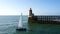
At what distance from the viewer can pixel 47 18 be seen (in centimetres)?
6178

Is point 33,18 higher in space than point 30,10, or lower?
lower

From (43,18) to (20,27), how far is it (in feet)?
96.6

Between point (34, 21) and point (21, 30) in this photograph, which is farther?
point (34, 21)

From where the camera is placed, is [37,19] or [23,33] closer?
[23,33]

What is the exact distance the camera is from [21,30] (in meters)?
33.2

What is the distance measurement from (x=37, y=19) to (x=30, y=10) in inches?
242

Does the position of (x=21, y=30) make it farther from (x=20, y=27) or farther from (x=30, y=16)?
(x=30, y=16)

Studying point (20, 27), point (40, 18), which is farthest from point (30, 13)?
point (20, 27)

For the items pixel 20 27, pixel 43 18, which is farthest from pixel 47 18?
pixel 20 27

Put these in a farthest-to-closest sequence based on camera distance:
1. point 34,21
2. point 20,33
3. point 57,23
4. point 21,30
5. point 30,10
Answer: point 30,10 < point 34,21 < point 57,23 < point 21,30 < point 20,33

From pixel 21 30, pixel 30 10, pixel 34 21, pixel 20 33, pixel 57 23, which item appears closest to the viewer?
pixel 20 33

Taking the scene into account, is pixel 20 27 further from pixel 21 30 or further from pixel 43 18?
pixel 43 18

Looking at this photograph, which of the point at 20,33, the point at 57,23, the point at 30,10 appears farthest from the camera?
the point at 30,10

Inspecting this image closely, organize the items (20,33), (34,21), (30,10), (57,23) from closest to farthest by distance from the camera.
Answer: (20,33)
(57,23)
(34,21)
(30,10)
